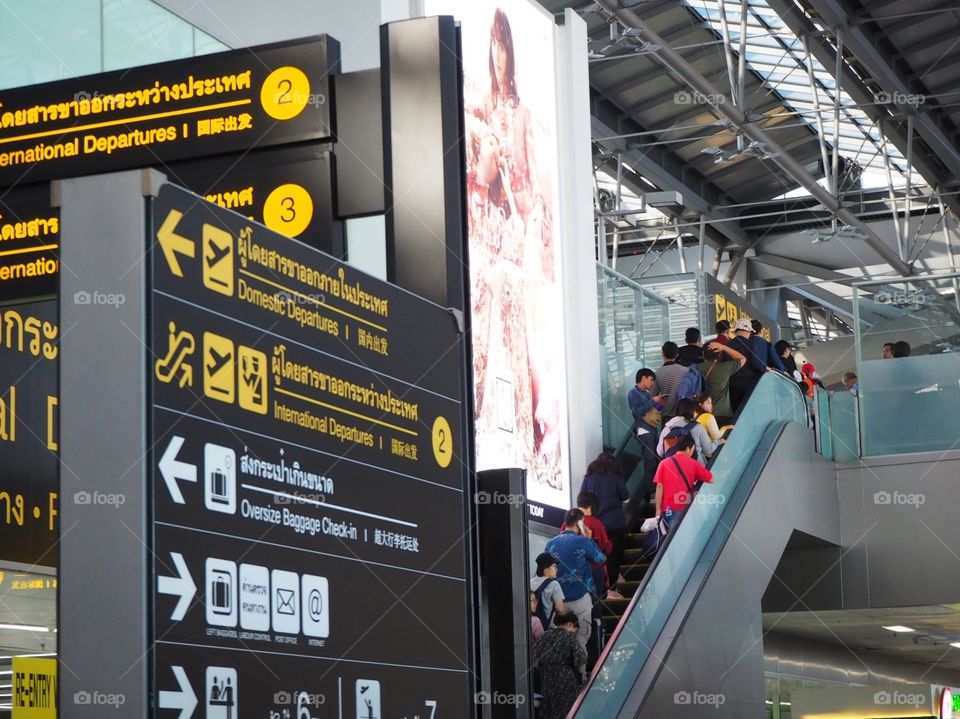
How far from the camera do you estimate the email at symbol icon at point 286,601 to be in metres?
2.83

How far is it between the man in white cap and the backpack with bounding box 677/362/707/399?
1.18 feet

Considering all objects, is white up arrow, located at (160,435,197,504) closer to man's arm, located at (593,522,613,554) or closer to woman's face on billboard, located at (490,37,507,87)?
man's arm, located at (593,522,613,554)

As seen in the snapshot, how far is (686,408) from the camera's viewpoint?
12.8 metres

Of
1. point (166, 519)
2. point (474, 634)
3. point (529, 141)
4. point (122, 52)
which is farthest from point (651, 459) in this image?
point (166, 519)

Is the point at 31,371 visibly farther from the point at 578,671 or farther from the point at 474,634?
the point at 578,671

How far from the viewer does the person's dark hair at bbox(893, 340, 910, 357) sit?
50.2ft

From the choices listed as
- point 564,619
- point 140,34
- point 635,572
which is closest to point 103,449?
point 564,619

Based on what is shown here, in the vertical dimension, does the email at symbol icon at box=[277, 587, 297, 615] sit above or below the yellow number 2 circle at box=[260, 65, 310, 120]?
below
